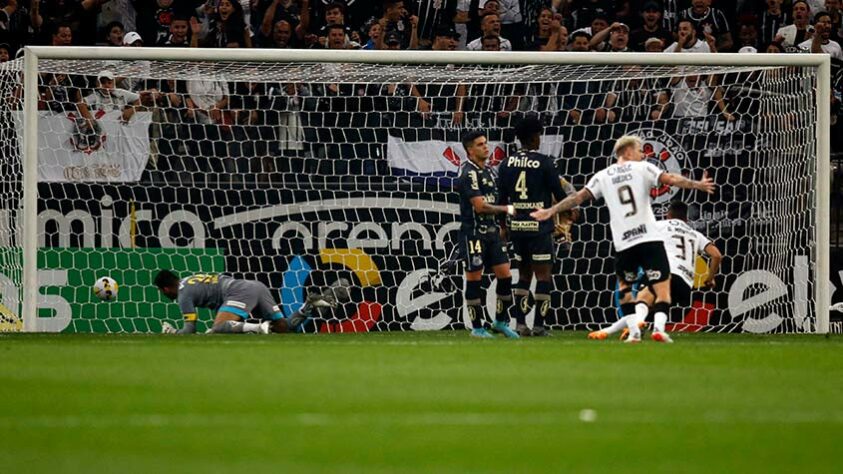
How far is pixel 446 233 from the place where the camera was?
15.8 metres

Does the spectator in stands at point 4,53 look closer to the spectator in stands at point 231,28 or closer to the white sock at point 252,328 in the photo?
the spectator in stands at point 231,28

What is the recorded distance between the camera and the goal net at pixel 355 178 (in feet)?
50.1

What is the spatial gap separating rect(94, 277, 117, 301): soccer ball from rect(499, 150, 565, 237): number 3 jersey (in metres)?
4.15

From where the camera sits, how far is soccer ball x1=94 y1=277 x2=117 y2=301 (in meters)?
15.0

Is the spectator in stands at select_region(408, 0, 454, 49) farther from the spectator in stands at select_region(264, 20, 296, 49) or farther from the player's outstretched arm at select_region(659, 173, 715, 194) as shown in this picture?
the player's outstretched arm at select_region(659, 173, 715, 194)

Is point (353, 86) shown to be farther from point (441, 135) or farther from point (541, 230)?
point (541, 230)

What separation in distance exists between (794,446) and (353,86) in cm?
1126

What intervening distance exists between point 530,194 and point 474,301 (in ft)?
3.66

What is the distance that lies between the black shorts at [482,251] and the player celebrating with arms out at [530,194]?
0.84 ft

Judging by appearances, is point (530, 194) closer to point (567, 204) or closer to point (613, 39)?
point (567, 204)

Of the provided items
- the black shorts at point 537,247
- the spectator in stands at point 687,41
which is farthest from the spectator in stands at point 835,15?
the black shorts at point 537,247

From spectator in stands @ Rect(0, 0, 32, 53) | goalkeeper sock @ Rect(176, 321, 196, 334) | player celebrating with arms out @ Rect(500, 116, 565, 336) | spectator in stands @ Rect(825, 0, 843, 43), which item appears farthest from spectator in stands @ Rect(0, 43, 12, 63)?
spectator in stands @ Rect(825, 0, 843, 43)

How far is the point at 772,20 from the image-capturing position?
1858 centimetres

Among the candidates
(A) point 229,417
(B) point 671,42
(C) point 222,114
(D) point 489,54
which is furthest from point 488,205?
(A) point 229,417
